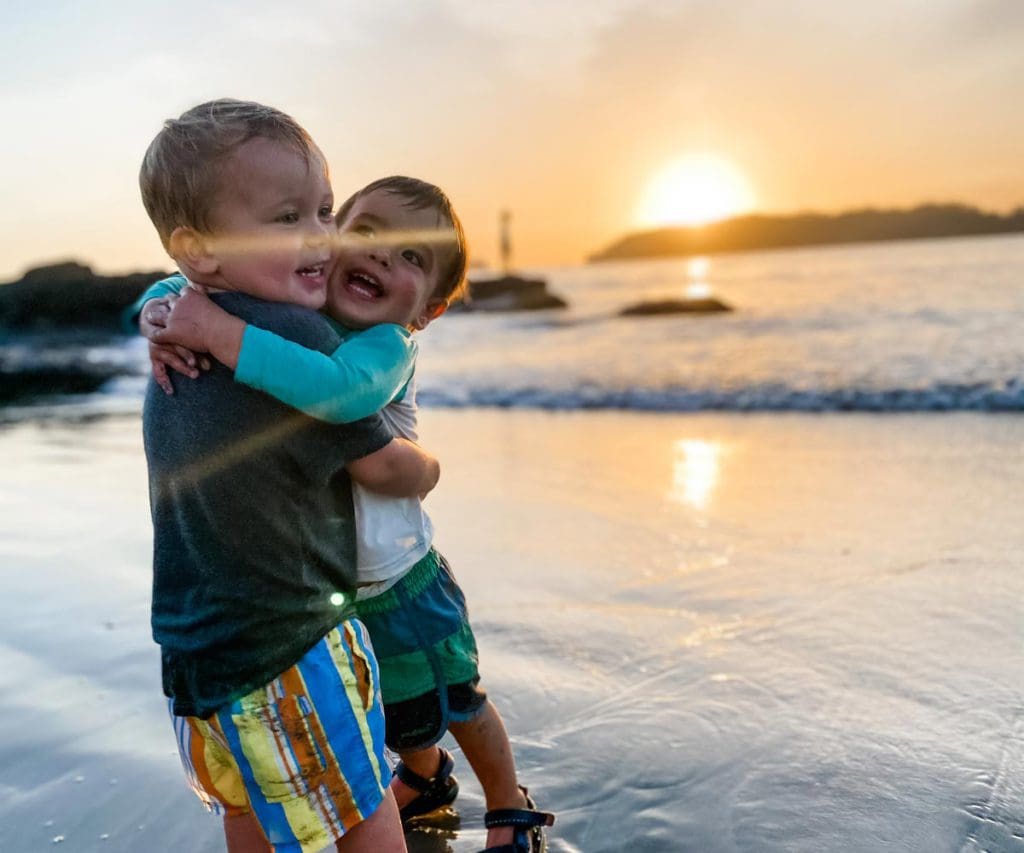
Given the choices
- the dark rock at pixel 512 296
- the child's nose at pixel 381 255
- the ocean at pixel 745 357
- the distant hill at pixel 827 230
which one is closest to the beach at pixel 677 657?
the child's nose at pixel 381 255

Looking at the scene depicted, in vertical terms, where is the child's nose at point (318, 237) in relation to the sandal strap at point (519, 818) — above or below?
above

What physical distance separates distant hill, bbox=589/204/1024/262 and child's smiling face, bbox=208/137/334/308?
103 m

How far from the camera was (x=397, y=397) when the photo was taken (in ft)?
5.69

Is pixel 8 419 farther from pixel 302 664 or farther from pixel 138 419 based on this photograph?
pixel 302 664

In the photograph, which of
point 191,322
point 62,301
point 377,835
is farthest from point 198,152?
point 62,301

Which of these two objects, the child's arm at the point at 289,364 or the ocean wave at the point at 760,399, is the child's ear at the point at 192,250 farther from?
the ocean wave at the point at 760,399

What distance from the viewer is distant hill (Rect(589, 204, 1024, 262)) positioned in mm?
93000

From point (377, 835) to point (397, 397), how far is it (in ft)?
2.55

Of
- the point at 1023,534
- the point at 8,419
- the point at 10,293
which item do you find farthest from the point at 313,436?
the point at 10,293

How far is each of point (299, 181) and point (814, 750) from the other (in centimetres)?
187

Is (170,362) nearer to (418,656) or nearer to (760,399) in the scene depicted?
(418,656)

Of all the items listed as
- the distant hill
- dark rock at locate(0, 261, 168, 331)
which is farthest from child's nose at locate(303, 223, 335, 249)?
the distant hill

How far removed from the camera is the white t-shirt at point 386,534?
63.8 inches

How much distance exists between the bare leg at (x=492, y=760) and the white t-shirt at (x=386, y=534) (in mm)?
406
